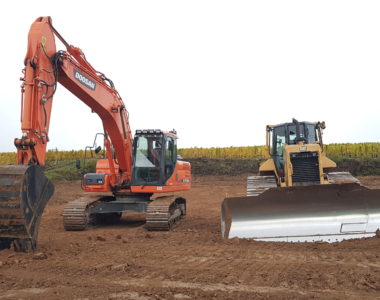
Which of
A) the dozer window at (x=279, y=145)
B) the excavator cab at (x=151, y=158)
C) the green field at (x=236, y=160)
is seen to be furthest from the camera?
the green field at (x=236, y=160)

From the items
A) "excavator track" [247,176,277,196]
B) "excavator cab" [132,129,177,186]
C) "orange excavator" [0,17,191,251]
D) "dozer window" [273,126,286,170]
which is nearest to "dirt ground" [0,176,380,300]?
"orange excavator" [0,17,191,251]

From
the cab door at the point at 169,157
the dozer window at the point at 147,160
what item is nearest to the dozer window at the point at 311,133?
the cab door at the point at 169,157

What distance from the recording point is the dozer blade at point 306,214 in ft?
24.5

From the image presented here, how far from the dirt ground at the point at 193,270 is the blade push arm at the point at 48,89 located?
5.95ft

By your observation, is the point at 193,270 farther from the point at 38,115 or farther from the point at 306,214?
the point at 38,115

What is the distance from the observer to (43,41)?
7.66m

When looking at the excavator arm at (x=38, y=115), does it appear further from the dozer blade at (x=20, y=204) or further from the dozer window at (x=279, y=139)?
the dozer window at (x=279, y=139)

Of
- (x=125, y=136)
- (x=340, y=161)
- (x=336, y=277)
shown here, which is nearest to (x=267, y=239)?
(x=336, y=277)

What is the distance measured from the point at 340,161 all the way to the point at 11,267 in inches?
1030

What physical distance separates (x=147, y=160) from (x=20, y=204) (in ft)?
17.8

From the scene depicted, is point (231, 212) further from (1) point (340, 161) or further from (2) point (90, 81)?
(1) point (340, 161)

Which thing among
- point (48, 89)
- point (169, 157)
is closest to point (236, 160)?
point (169, 157)

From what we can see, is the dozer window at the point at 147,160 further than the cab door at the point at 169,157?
No

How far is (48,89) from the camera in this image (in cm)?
759
